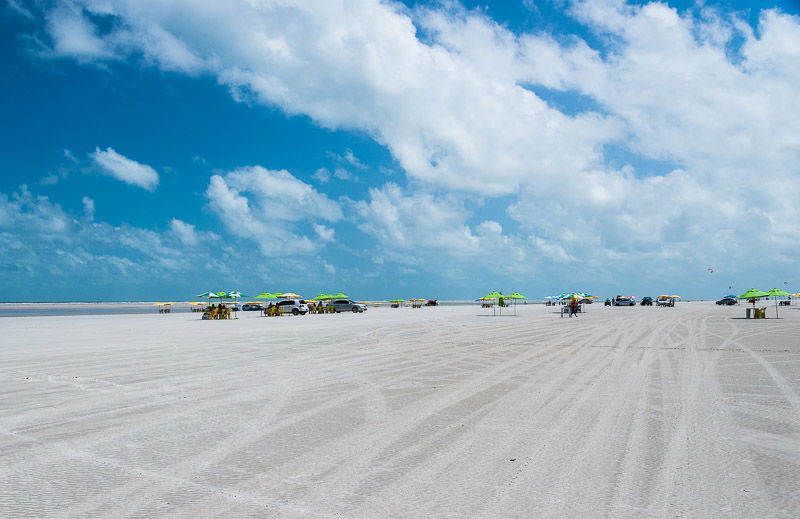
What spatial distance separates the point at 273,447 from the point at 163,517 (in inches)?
74.1

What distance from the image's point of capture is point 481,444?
5.91 metres

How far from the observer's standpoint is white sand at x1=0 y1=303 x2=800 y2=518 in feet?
14.1

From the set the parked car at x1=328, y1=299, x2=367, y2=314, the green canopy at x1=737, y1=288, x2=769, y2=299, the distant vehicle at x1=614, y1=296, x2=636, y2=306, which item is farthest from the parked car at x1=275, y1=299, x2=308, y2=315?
the distant vehicle at x1=614, y1=296, x2=636, y2=306

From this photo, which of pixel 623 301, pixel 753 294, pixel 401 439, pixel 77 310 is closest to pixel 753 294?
→ pixel 753 294

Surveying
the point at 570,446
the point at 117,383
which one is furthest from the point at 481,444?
the point at 117,383

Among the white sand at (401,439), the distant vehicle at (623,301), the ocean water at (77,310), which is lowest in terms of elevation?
the ocean water at (77,310)

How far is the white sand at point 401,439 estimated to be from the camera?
4301mm

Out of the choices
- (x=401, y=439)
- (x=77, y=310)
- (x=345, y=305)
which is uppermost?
(x=345, y=305)

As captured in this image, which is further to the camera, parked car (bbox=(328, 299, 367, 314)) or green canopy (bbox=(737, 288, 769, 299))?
parked car (bbox=(328, 299, 367, 314))

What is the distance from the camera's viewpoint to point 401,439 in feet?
20.1

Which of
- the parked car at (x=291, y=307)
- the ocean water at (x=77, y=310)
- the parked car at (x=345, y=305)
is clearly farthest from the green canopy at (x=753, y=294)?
the ocean water at (x=77, y=310)

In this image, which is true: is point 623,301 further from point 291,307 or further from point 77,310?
point 77,310

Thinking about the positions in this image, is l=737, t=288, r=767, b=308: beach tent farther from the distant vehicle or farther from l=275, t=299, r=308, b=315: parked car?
the distant vehicle

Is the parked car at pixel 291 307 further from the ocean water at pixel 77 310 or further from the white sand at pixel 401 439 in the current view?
the white sand at pixel 401 439
